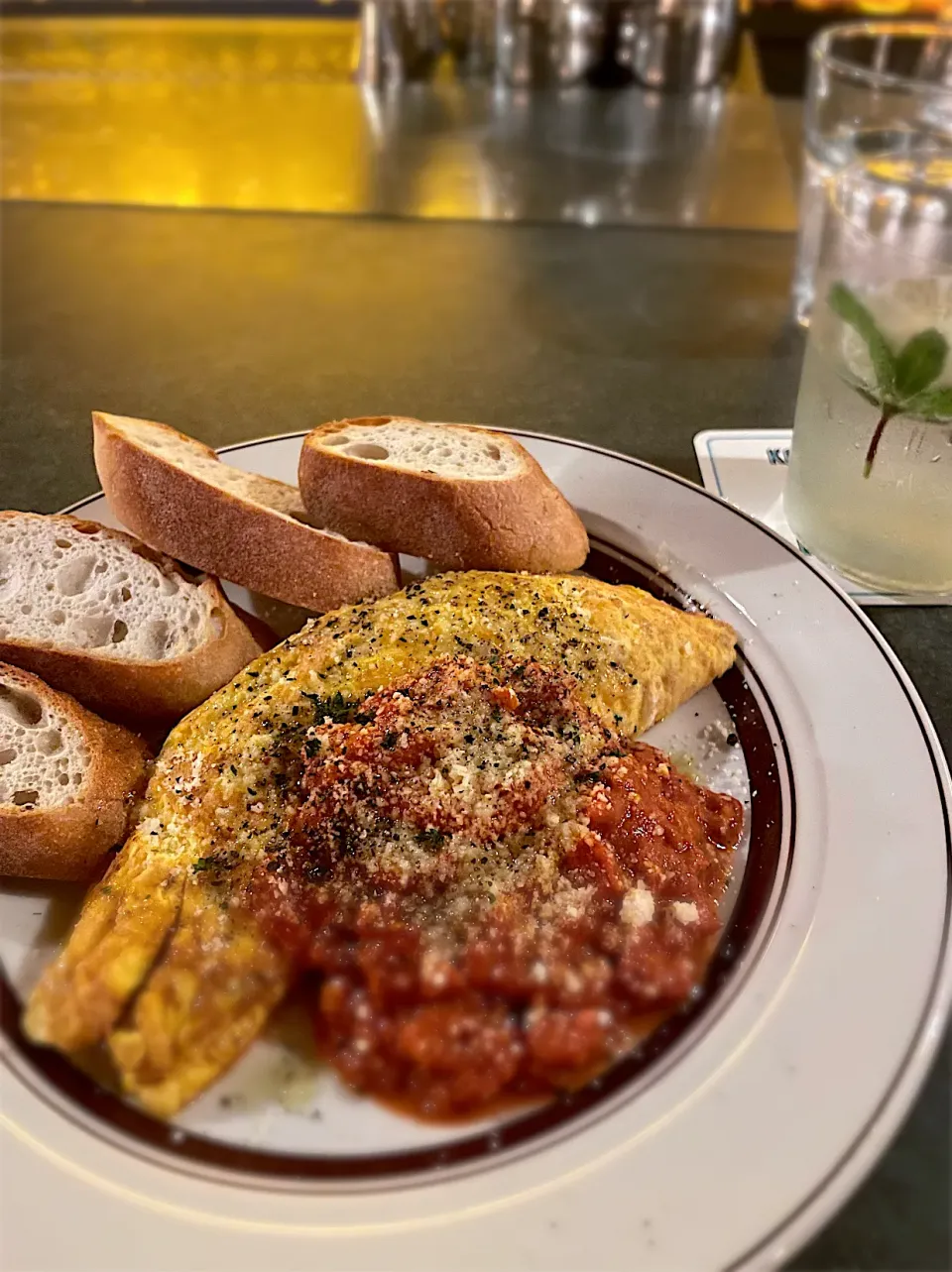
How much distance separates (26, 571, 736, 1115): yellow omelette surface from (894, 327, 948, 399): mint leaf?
1.93 feet

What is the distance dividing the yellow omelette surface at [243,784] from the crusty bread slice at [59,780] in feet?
0.22

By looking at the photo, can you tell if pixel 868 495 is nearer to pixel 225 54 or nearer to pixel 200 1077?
pixel 200 1077

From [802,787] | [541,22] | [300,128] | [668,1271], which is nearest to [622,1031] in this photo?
[668,1271]

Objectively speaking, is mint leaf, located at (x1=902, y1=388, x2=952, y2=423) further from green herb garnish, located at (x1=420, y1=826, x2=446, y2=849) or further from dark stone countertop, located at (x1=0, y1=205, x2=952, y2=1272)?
green herb garnish, located at (x1=420, y1=826, x2=446, y2=849)

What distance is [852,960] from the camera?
1.44m

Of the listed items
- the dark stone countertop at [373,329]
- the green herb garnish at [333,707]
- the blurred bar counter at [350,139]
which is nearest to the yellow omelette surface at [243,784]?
the green herb garnish at [333,707]

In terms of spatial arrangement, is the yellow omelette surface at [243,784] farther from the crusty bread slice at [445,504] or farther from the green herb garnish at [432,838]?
the green herb garnish at [432,838]

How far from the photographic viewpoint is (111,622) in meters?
2.00

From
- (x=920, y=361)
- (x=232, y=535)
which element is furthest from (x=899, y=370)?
(x=232, y=535)

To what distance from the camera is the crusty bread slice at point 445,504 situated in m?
2.05

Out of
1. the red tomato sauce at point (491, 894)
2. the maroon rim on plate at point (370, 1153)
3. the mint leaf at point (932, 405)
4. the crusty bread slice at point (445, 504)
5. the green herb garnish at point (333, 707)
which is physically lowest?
the maroon rim on plate at point (370, 1153)

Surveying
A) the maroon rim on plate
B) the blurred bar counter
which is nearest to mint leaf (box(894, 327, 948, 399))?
the maroon rim on plate

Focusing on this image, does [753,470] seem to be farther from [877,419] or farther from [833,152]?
[833,152]

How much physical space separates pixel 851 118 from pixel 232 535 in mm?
2668
